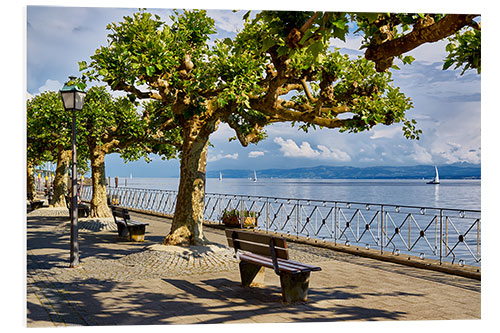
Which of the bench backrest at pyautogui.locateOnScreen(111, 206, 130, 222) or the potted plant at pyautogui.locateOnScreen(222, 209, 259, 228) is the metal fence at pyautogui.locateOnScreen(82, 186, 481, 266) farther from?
the bench backrest at pyautogui.locateOnScreen(111, 206, 130, 222)

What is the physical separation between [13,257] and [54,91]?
14013mm

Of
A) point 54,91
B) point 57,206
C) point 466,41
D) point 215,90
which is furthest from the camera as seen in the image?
point 57,206

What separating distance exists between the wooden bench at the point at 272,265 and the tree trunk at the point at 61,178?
16767mm

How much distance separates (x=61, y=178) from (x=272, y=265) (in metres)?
18.0

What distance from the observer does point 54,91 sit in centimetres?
1862

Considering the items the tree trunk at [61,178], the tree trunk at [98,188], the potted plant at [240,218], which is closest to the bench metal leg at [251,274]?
the potted plant at [240,218]

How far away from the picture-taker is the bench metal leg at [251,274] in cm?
700

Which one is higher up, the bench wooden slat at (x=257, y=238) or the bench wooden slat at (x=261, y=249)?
the bench wooden slat at (x=257, y=238)

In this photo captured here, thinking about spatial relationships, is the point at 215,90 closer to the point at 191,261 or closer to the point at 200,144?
the point at 200,144

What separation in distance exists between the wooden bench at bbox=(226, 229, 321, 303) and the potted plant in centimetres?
774

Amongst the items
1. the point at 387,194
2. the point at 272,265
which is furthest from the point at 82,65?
the point at 387,194

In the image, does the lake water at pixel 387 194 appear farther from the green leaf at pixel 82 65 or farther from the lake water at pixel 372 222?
the green leaf at pixel 82 65

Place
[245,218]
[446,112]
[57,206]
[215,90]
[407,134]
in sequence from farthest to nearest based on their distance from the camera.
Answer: [446,112] < [57,206] < [245,218] < [407,134] < [215,90]
